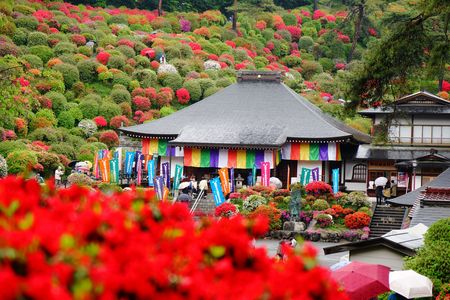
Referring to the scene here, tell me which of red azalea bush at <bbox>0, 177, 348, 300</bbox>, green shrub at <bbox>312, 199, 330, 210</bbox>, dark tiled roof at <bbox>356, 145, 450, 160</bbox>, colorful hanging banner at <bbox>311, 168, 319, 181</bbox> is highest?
red azalea bush at <bbox>0, 177, 348, 300</bbox>

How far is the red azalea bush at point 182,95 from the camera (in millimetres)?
49656

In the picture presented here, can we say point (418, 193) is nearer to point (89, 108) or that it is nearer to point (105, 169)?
point (105, 169)

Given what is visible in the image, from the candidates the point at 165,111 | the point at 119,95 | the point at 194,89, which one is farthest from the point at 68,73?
the point at 194,89

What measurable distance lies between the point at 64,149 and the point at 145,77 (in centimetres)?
1229

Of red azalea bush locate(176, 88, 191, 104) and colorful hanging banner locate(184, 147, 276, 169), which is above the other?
red azalea bush locate(176, 88, 191, 104)

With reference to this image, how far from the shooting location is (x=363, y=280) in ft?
37.1

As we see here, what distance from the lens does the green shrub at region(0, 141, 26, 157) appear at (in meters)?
36.3

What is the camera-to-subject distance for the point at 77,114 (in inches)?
1724

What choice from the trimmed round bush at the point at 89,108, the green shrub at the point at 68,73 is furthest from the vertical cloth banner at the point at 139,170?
the green shrub at the point at 68,73

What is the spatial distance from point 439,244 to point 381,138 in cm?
568

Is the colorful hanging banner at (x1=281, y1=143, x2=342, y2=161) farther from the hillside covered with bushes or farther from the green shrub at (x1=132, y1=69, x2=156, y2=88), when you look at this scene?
the green shrub at (x1=132, y1=69, x2=156, y2=88)

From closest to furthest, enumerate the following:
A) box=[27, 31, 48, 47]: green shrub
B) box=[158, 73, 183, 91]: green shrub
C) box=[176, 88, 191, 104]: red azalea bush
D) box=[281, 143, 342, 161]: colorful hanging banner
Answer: box=[281, 143, 342, 161]: colorful hanging banner → box=[176, 88, 191, 104]: red azalea bush → box=[158, 73, 183, 91]: green shrub → box=[27, 31, 48, 47]: green shrub

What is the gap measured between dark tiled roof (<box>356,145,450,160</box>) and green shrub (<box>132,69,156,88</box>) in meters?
16.2

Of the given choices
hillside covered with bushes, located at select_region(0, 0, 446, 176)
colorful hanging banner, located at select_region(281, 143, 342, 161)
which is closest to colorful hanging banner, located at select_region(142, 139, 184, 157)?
hillside covered with bushes, located at select_region(0, 0, 446, 176)
